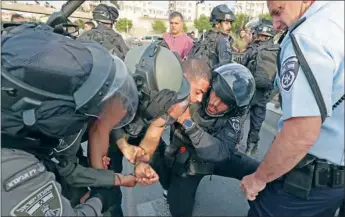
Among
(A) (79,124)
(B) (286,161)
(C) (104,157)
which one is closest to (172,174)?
(C) (104,157)

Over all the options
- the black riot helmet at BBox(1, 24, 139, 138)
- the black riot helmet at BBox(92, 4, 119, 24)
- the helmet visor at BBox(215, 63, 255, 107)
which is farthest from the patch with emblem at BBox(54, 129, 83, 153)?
the black riot helmet at BBox(92, 4, 119, 24)

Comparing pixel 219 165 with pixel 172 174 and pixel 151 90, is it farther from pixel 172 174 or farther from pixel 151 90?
pixel 151 90

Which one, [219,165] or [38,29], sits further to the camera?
[219,165]

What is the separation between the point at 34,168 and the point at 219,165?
1344mm

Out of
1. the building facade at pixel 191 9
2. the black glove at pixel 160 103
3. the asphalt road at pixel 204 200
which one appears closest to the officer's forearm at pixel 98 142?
the black glove at pixel 160 103

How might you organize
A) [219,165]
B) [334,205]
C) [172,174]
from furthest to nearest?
1. [172,174]
2. [219,165]
3. [334,205]

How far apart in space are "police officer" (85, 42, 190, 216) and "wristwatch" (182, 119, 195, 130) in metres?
0.06

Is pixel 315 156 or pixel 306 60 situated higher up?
pixel 306 60

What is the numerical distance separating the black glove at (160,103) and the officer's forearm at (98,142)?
221 millimetres

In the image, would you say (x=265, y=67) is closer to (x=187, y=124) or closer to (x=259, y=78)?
(x=259, y=78)

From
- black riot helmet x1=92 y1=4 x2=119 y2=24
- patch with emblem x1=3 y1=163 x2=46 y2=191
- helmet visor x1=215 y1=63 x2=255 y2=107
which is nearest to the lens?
patch with emblem x1=3 y1=163 x2=46 y2=191

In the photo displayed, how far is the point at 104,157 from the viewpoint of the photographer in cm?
163

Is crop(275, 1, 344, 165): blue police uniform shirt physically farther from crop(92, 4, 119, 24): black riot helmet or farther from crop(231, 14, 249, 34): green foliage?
crop(231, 14, 249, 34): green foliage

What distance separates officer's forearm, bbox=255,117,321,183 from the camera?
46.3 inches
